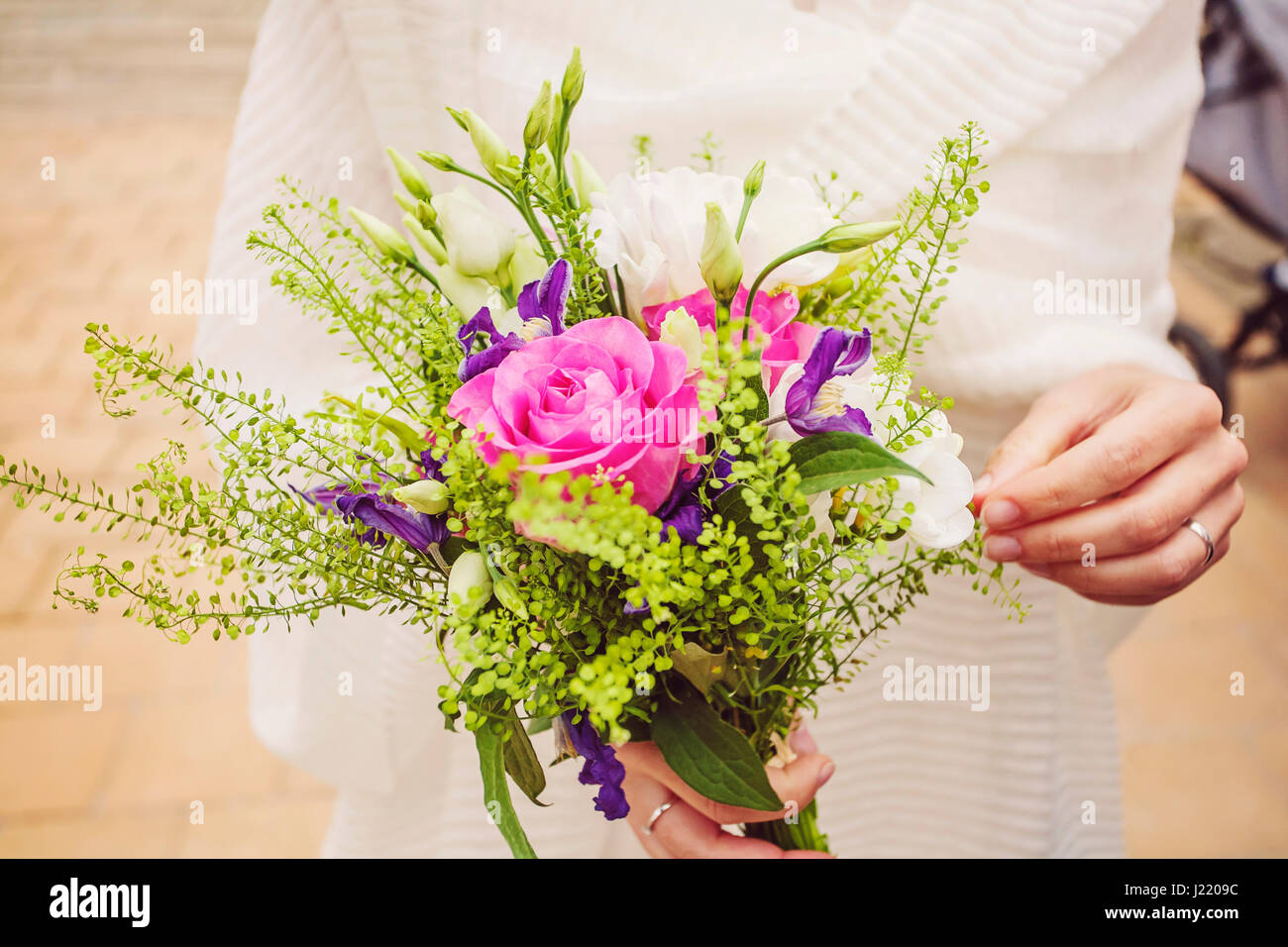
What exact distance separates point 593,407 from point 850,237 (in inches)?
6.5

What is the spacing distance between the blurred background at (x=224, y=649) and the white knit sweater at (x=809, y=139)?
1.01 meters

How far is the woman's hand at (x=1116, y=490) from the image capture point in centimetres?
70

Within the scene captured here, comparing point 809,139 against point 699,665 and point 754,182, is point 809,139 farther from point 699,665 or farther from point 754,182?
point 699,665

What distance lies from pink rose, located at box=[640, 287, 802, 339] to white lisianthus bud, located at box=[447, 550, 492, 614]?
6.1 inches

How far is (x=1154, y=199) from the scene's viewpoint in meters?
0.88

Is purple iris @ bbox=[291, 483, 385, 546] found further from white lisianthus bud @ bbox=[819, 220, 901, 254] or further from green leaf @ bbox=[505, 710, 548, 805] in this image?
white lisianthus bud @ bbox=[819, 220, 901, 254]

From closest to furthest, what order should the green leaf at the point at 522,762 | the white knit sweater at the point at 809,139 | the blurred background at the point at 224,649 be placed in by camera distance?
the green leaf at the point at 522,762 < the white knit sweater at the point at 809,139 < the blurred background at the point at 224,649

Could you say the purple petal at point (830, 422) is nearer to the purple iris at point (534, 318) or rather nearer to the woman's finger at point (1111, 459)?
the purple iris at point (534, 318)

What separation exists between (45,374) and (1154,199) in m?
2.92

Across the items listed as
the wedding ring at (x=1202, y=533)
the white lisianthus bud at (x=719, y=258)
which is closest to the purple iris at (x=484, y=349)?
the white lisianthus bud at (x=719, y=258)

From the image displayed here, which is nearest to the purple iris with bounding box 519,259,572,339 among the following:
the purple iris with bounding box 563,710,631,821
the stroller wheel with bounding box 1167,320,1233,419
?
the purple iris with bounding box 563,710,631,821

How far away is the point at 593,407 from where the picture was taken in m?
0.45

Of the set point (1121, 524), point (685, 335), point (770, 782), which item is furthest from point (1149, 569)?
point (685, 335)
